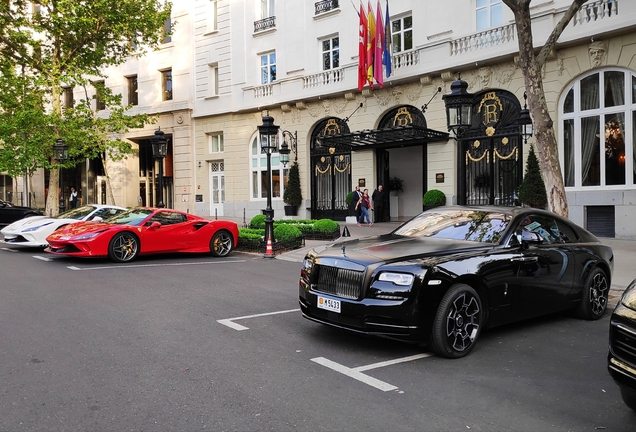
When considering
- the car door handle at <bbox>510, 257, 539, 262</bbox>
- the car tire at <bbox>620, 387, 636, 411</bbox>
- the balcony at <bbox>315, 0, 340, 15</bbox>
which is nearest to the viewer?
the car tire at <bbox>620, 387, 636, 411</bbox>

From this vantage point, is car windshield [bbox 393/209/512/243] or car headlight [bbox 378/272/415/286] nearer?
car headlight [bbox 378/272/415/286]

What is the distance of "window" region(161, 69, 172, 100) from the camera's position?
110 feet

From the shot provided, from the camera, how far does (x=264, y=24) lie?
29.0 m

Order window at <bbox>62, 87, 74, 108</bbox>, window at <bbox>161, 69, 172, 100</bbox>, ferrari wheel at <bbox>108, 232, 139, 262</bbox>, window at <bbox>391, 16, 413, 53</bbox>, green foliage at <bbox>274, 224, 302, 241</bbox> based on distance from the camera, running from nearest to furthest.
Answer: ferrari wheel at <bbox>108, 232, 139, 262</bbox> < green foliage at <bbox>274, 224, 302, 241</bbox> < window at <bbox>391, 16, 413, 53</bbox> < window at <bbox>161, 69, 172, 100</bbox> < window at <bbox>62, 87, 74, 108</bbox>

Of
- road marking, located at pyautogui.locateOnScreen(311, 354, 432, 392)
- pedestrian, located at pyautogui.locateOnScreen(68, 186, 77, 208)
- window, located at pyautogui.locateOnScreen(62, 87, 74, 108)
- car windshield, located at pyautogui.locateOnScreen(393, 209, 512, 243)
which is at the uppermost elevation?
window, located at pyautogui.locateOnScreen(62, 87, 74, 108)

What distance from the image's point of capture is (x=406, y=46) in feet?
78.4

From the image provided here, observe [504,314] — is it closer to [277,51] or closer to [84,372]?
[84,372]

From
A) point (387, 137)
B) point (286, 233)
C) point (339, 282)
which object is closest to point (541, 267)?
point (339, 282)

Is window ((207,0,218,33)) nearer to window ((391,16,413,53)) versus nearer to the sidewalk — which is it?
window ((391,16,413,53))

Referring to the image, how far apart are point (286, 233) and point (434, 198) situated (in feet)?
24.2

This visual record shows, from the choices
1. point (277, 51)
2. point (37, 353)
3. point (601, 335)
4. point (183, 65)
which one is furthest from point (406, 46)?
point (37, 353)

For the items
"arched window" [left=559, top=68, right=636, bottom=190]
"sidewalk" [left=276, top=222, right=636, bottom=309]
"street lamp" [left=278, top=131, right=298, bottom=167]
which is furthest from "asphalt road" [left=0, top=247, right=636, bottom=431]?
"street lamp" [left=278, top=131, right=298, bottom=167]

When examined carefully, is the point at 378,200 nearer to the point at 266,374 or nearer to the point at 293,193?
the point at 293,193

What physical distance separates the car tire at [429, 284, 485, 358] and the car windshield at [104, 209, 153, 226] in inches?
381
